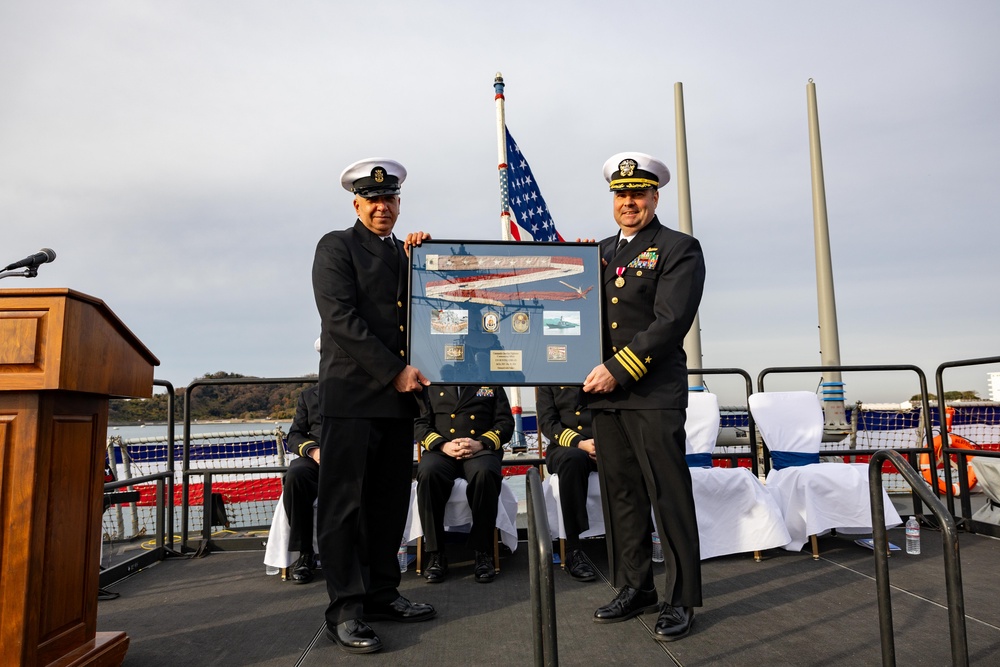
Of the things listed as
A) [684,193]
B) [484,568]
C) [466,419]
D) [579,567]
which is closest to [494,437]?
[466,419]

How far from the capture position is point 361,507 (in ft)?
9.43

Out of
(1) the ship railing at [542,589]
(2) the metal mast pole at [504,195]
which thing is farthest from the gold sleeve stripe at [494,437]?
(2) the metal mast pole at [504,195]

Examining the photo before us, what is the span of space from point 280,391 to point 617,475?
10.4 ft

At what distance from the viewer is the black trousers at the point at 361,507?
278 cm

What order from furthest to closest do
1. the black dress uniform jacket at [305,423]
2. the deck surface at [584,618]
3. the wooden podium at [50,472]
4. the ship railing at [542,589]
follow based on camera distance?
the black dress uniform jacket at [305,423] → the deck surface at [584,618] → the wooden podium at [50,472] → the ship railing at [542,589]

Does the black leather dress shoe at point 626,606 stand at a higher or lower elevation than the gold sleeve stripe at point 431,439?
lower

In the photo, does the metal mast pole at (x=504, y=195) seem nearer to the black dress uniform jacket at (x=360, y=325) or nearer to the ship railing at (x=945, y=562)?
the black dress uniform jacket at (x=360, y=325)

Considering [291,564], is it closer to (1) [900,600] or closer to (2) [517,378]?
(2) [517,378]

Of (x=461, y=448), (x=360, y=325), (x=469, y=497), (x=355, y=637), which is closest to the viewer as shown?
(x=355, y=637)

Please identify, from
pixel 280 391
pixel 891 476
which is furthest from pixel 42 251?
pixel 891 476

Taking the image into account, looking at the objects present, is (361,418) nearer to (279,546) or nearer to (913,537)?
(279,546)

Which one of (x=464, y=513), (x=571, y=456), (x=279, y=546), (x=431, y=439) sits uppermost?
(x=431, y=439)

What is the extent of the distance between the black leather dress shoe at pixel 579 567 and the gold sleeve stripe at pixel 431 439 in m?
1.07

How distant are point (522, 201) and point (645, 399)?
24.2 feet
